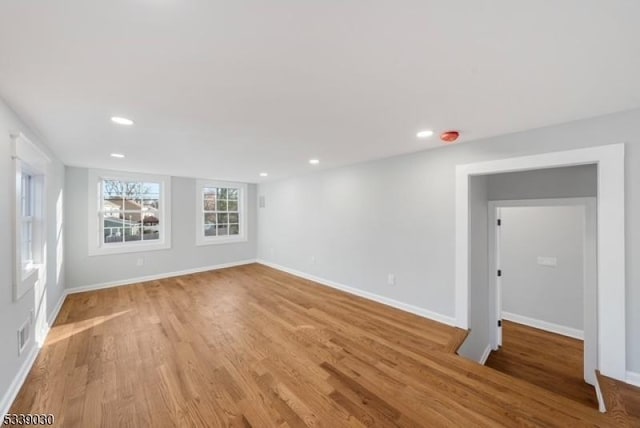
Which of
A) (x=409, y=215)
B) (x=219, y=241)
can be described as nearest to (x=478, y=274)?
(x=409, y=215)

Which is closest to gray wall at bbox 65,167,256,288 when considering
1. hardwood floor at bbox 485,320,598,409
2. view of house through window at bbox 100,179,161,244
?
view of house through window at bbox 100,179,161,244

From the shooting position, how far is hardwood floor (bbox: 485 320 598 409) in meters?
2.78

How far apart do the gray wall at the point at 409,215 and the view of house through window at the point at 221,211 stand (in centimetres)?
188

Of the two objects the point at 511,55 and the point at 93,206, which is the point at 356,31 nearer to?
the point at 511,55

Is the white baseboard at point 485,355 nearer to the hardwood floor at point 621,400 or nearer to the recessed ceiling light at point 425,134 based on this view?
the hardwood floor at point 621,400

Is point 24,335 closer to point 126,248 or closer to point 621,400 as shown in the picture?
point 126,248

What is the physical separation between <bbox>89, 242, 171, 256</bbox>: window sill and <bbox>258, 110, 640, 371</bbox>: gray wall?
2.77 metres

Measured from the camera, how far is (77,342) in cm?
263

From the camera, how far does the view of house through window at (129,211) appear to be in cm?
470

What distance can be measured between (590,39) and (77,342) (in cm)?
475

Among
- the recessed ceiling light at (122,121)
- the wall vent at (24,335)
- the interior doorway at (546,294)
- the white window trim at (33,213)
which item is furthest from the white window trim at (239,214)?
the interior doorway at (546,294)

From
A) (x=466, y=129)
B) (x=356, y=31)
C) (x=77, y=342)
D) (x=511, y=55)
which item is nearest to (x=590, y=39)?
(x=511, y=55)

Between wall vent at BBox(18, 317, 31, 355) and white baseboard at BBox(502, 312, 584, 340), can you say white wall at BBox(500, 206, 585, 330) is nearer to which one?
white baseboard at BBox(502, 312, 584, 340)

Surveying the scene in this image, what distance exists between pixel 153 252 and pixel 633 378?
6.80 meters
